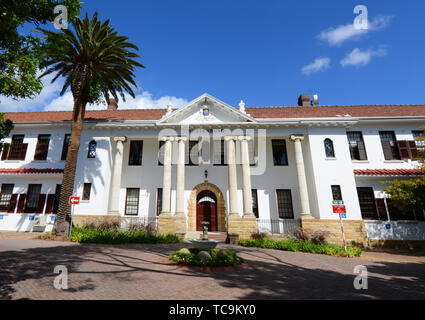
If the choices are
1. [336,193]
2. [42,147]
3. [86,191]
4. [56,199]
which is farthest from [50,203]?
[336,193]

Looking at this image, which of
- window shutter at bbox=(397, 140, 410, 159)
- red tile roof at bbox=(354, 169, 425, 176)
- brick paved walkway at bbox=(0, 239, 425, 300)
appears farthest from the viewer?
window shutter at bbox=(397, 140, 410, 159)

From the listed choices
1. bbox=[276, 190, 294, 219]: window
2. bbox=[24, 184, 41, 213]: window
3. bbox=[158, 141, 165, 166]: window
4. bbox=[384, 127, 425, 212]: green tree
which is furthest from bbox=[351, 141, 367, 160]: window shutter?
bbox=[24, 184, 41, 213]: window

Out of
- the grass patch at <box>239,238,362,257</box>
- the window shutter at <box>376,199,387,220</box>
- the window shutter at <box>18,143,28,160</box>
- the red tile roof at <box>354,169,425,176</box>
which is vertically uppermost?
the window shutter at <box>18,143,28,160</box>

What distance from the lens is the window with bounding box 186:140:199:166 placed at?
1861 centimetres

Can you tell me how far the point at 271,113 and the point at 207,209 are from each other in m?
11.6

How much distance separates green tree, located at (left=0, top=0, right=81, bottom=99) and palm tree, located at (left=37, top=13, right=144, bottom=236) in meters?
9.04

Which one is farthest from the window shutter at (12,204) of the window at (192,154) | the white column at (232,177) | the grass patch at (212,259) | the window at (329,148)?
the window at (329,148)

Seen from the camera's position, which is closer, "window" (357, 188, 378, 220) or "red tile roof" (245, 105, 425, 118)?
"window" (357, 188, 378, 220)

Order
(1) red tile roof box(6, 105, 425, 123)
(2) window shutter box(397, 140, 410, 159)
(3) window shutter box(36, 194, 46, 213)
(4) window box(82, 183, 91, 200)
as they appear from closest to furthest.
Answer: (2) window shutter box(397, 140, 410, 159) → (4) window box(82, 183, 91, 200) → (3) window shutter box(36, 194, 46, 213) → (1) red tile roof box(6, 105, 425, 123)

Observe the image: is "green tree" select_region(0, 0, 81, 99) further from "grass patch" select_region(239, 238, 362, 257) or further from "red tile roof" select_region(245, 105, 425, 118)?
"red tile roof" select_region(245, 105, 425, 118)

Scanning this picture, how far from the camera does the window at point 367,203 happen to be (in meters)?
16.0

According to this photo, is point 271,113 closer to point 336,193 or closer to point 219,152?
point 219,152
